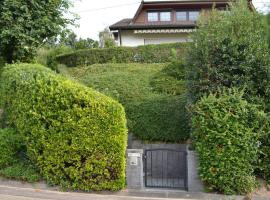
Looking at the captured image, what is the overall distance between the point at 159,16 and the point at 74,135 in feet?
57.0

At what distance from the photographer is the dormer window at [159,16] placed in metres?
21.8

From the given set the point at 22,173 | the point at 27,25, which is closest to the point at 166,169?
the point at 22,173

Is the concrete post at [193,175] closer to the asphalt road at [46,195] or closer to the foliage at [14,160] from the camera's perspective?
the asphalt road at [46,195]

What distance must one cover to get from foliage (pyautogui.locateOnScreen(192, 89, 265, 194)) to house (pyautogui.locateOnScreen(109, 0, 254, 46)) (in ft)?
50.0

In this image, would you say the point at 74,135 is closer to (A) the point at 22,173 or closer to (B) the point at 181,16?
(A) the point at 22,173

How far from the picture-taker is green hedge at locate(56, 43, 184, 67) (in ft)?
52.5

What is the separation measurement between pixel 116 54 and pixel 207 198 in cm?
1156

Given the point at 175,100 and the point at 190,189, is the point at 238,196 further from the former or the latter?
the point at 175,100

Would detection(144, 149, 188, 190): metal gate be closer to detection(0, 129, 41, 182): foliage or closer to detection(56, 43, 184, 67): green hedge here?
detection(0, 129, 41, 182): foliage

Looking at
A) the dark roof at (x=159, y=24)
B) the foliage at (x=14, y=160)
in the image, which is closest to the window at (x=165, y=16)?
the dark roof at (x=159, y=24)

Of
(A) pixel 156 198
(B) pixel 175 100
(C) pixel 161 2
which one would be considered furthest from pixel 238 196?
(C) pixel 161 2

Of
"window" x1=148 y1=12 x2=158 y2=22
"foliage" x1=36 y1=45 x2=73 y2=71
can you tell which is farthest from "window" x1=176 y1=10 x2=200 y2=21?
"foliage" x1=36 y1=45 x2=73 y2=71

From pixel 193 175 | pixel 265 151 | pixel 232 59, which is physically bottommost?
pixel 193 175

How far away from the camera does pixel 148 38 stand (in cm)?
2141
